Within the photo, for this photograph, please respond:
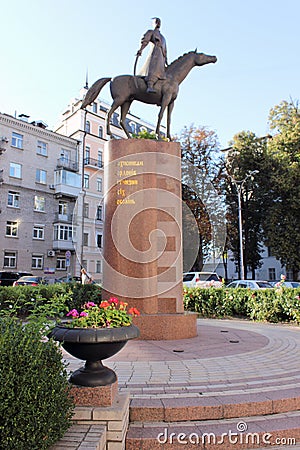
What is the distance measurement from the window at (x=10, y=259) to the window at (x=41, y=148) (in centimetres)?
960

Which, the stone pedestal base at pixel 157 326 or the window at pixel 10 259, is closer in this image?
the stone pedestal base at pixel 157 326

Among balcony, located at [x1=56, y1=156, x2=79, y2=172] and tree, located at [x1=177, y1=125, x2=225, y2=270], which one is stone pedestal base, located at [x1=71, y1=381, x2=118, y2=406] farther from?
balcony, located at [x1=56, y1=156, x2=79, y2=172]

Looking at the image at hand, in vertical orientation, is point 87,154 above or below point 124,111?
above

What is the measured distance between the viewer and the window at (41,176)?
34.1m

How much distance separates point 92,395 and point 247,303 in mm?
10039

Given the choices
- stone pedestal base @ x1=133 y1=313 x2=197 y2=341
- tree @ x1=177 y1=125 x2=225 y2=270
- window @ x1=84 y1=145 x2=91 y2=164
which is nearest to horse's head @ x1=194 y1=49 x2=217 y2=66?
stone pedestal base @ x1=133 y1=313 x2=197 y2=341

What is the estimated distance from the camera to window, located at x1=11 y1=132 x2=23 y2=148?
32356mm

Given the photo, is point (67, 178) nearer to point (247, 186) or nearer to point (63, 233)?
point (63, 233)

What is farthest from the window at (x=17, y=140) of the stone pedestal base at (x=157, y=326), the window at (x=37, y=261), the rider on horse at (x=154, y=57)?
the stone pedestal base at (x=157, y=326)

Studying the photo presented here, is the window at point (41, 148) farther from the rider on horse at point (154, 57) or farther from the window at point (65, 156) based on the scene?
the rider on horse at point (154, 57)

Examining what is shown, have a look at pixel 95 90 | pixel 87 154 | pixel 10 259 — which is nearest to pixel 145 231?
pixel 95 90

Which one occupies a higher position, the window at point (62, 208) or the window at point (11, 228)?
the window at point (62, 208)

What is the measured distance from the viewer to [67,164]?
1435 inches

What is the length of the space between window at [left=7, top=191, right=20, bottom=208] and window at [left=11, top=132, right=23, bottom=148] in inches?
163
